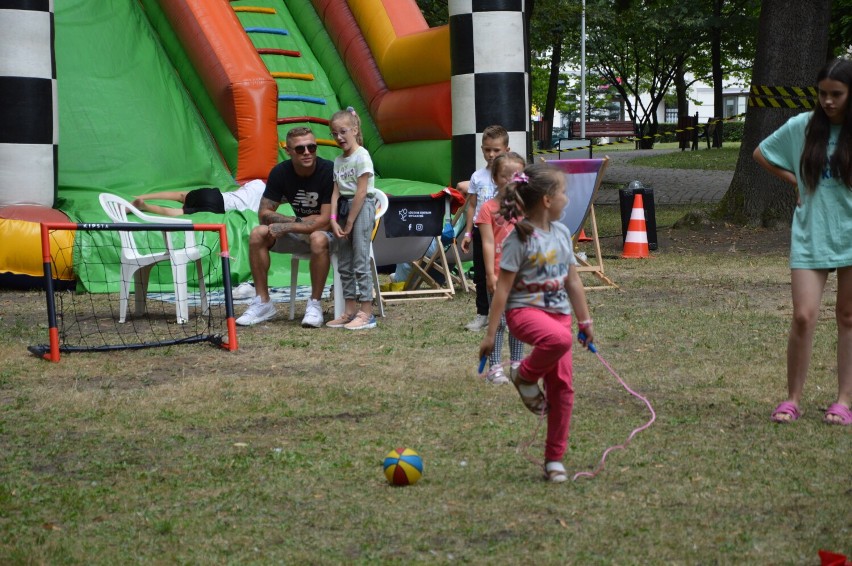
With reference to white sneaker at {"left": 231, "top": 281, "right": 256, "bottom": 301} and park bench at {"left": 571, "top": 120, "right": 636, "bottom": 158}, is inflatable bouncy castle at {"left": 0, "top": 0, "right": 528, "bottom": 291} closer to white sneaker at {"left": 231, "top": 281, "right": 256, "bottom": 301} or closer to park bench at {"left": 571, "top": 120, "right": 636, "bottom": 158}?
white sneaker at {"left": 231, "top": 281, "right": 256, "bottom": 301}

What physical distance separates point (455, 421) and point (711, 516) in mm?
1666

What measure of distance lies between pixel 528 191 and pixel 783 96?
31.7 feet

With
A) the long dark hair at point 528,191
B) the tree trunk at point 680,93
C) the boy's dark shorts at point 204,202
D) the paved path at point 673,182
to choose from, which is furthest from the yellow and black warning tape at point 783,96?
the tree trunk at point 680,93

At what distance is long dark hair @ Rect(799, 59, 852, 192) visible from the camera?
205 inches

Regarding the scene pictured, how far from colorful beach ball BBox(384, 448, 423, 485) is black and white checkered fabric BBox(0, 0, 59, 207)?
721 centimetres

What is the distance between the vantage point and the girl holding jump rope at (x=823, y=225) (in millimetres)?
5250

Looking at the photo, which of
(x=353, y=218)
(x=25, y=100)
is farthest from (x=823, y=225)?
(x=25, y=100)

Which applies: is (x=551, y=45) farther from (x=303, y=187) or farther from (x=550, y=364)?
(x=550, y=364)

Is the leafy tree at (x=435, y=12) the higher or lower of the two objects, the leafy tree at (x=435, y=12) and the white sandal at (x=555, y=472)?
the higher

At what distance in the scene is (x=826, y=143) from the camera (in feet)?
17.5

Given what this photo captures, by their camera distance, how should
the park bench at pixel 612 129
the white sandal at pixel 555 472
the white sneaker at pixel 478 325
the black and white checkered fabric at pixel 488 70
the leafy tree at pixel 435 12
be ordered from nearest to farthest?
the white sandal at pixel 555 472 < the white sneaker at pixel 478 325 < the black and white checkered fabric at pixel 488 70 < the leafy tree at pixel 435 12 < the park bench at pixel 612 129

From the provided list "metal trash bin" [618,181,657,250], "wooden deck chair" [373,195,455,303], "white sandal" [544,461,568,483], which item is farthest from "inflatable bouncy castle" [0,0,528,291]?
"white sandal" [544,461,568,483]

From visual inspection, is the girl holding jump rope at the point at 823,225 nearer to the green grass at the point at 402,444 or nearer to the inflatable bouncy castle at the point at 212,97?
the green grass at the point at 402,444

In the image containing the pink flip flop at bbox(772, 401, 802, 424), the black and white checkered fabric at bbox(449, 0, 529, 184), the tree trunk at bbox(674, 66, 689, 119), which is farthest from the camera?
the tree trunk at bbox(674, 66, 689, 119)
